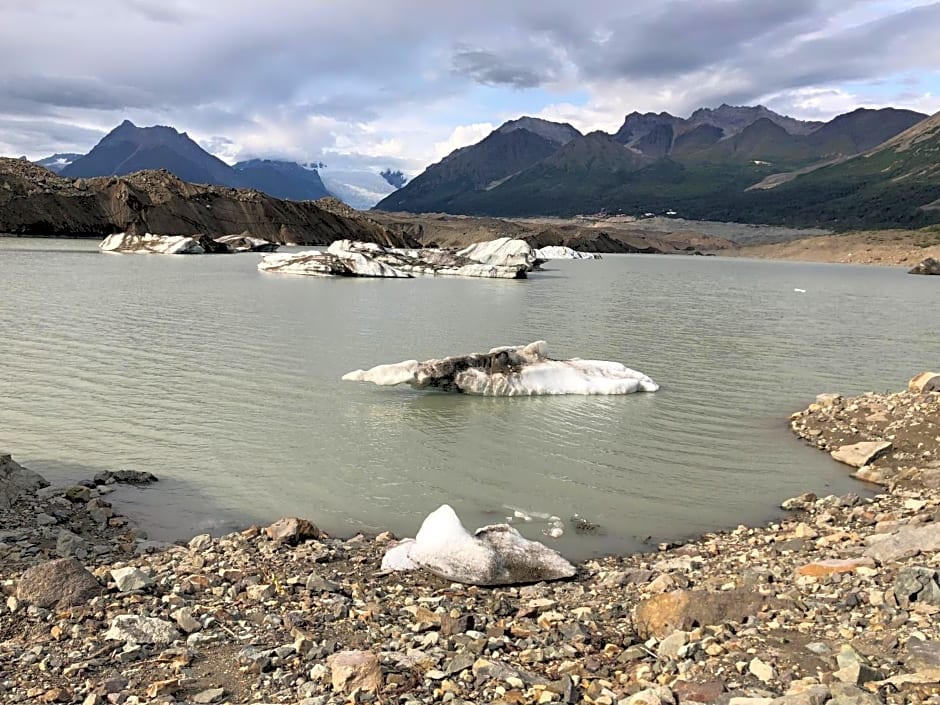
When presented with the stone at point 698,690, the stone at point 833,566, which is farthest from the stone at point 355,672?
the stone at point 833,566

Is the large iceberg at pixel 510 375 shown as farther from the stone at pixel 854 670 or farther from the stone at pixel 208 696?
the stone at pixel 854 670

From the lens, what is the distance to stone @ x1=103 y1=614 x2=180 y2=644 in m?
5.08

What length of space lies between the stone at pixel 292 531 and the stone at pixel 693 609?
3747mm

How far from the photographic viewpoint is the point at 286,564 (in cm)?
679

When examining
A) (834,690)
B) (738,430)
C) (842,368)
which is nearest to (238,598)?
(834,690)

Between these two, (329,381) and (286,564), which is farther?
(329,381)

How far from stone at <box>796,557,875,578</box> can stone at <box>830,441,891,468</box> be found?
19.5 feet

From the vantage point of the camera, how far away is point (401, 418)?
44.2 feet

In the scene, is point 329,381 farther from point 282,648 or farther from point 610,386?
point 282,648

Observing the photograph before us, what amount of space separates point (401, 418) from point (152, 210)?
90042mm

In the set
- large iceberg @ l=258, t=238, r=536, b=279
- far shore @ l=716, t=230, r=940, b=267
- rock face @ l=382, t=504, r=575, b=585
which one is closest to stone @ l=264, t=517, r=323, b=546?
rock face @ l=382, t=504, r=575, b=585

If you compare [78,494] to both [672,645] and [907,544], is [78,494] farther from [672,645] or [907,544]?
[907,544]

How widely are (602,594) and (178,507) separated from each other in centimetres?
541

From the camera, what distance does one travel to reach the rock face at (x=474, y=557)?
6.73m
